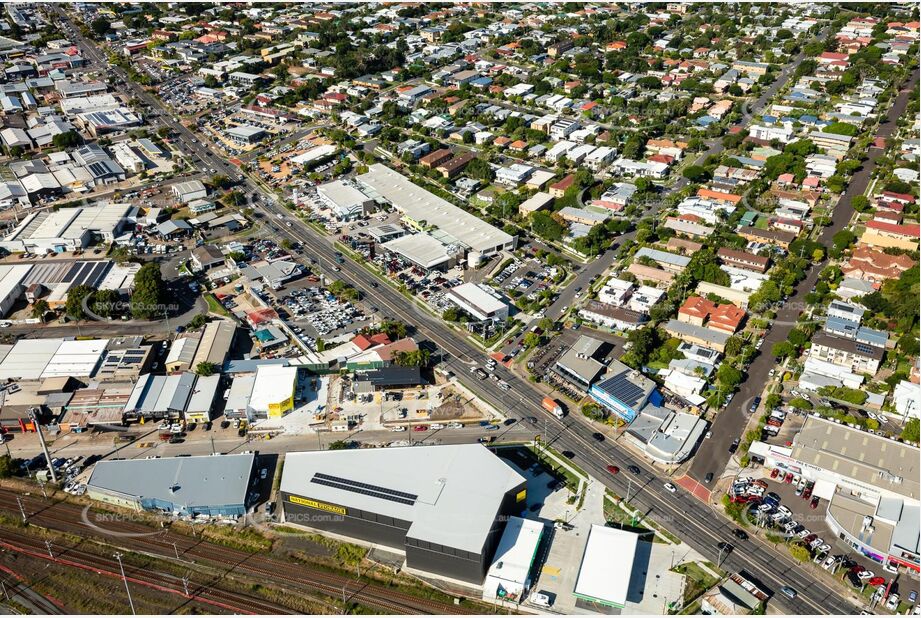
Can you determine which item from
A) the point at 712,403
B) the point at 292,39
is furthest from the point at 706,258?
the point at 292,39

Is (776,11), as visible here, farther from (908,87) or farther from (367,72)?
(367,72)

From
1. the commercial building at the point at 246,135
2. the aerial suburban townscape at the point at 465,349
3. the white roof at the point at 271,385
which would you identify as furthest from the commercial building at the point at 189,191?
the white roof at the point at 271,385

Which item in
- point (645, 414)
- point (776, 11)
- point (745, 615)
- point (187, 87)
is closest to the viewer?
point (745, 615)


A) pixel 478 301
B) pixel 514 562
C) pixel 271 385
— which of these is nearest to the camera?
pixel 514 562

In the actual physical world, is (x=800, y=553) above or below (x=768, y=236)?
above

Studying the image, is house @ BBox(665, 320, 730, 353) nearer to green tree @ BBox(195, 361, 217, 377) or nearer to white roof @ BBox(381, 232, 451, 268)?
white roof @ BBox(381, 232, 451, 268)

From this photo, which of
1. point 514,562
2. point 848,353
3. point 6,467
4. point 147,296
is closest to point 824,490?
point 848,353

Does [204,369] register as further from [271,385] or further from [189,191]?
[189,191]
